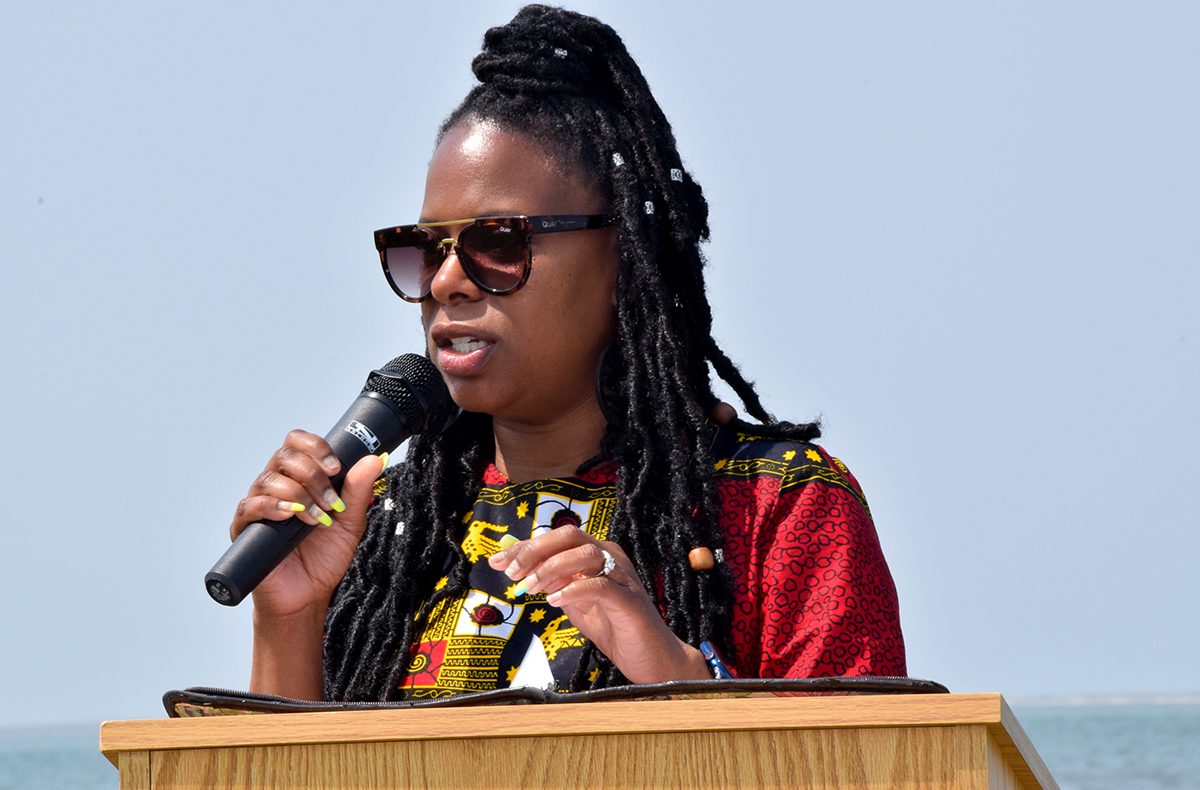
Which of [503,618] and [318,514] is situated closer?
[318,514]

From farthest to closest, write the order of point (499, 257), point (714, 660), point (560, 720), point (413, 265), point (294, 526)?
1. point (413, 265)
2. point (499, 257)
3. point (714, 660)
4. point (294, 526)
5. point (560, 720)

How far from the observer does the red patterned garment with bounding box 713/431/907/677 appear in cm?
325

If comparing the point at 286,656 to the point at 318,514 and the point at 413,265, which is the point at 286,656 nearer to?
the point at 318,514

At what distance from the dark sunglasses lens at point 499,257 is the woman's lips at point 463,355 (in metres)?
0.11

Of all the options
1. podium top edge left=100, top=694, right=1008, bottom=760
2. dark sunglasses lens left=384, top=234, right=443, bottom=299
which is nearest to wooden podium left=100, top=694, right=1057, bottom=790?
podium top edge left=100, top=694, right=1008, bottom=760

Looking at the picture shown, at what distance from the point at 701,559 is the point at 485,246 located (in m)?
0.69

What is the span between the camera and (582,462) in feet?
12.1

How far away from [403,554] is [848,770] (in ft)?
5.31

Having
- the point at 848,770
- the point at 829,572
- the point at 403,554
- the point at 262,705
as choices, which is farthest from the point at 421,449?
the point at 848,770

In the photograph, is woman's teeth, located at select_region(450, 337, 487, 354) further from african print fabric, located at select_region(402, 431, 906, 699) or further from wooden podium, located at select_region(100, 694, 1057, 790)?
wooden podium, located at select_region(100, 694, 1057, 790)

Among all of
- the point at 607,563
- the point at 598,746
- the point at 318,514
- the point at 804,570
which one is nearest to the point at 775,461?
the point at 804,570

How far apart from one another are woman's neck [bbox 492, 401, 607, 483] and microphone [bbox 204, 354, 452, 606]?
7.0 inches

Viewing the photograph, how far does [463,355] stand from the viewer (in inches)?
138

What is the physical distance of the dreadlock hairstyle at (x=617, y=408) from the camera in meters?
3.49
